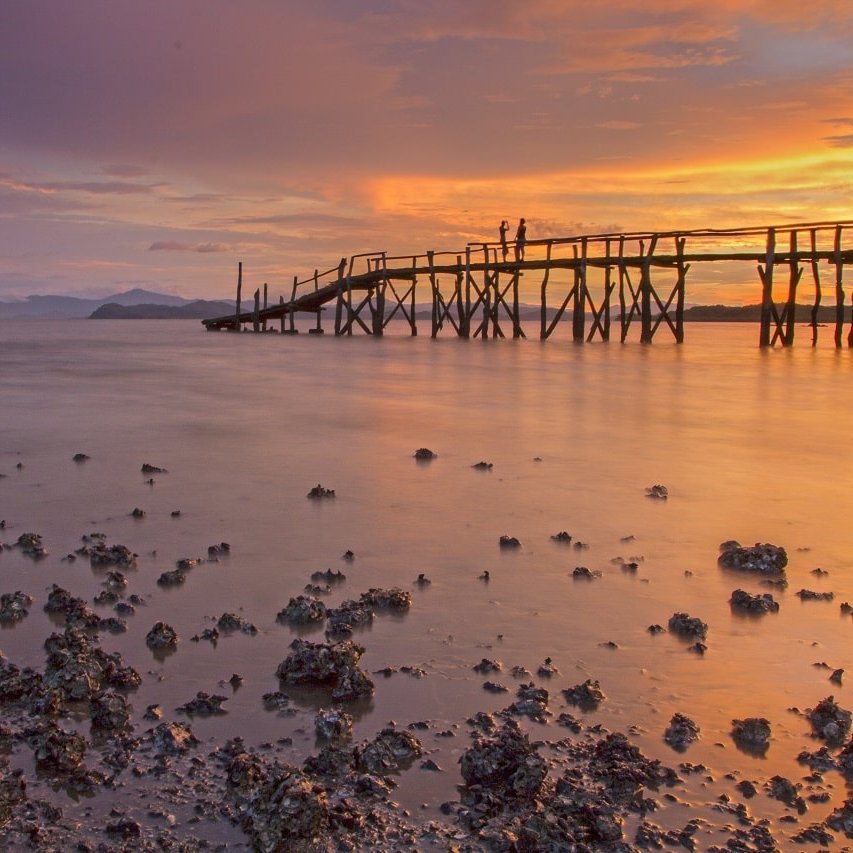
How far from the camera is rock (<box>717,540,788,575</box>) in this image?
21.1 feet

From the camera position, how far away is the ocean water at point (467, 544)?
14.4 ft

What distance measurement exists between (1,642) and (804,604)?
15.6 ft

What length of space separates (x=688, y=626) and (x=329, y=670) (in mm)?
2088

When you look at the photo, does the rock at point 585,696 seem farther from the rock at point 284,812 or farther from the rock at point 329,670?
the rock at point 284,812

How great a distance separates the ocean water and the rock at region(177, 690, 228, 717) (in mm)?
68

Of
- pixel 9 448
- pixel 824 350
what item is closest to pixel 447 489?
pixel 9 448

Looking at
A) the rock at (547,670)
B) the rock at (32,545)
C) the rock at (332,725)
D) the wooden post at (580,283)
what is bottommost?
the rock at (332,725)

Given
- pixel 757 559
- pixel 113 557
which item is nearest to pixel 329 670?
pixel 113 557

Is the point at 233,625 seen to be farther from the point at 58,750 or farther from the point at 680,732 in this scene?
the point at 680,732

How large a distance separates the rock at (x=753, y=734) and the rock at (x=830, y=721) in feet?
0.81

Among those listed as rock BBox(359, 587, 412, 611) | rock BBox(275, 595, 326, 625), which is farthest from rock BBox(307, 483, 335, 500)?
rock BBox(275, 595, 326, 625)

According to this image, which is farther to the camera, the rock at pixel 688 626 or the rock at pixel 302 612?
the rock at pixel 302 612

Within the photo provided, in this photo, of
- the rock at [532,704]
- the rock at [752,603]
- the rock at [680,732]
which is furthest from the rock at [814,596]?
the rock at [532,704]

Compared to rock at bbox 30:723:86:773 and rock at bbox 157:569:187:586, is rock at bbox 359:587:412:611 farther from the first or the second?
rock at bbox 30:723:86:773
